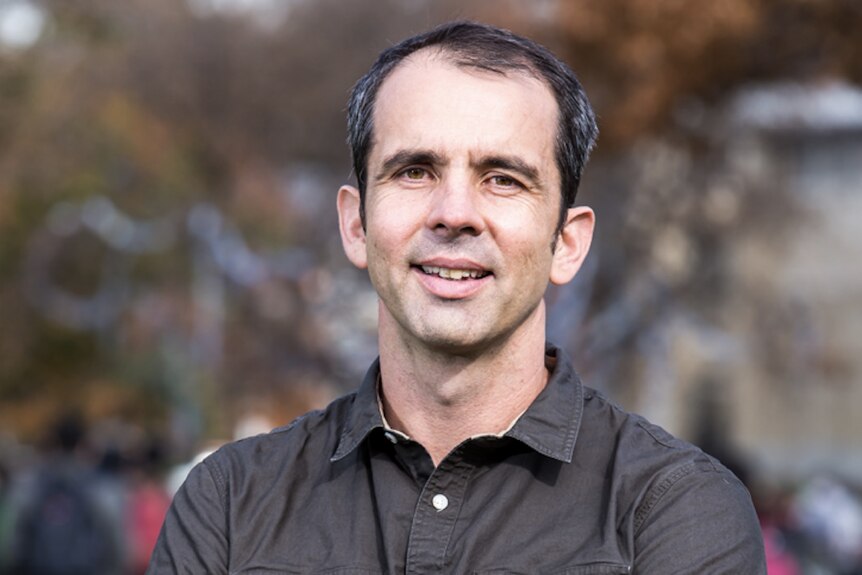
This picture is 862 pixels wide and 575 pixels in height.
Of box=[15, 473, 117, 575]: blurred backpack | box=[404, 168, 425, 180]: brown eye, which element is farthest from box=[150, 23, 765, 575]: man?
box=[15, 473, 117, 575]: blurred backpack

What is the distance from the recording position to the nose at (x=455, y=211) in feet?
10.4

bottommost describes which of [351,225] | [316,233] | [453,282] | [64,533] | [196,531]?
[64,533]

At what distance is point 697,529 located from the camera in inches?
120

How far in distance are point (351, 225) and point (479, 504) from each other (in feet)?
2.11

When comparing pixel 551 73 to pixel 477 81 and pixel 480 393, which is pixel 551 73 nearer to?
pixel 477 81

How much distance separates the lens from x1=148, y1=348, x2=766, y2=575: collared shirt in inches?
120

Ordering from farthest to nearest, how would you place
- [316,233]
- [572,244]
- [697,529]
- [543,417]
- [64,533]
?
1. [316,233]
2. [64,533]
3. [572,244]
4. [543,417]
5. [697,529]

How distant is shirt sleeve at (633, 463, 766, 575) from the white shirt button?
0.32m

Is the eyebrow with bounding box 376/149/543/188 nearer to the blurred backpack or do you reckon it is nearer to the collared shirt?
the collared shirt

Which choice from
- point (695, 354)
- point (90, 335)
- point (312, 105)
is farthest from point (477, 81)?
point (695, 354)

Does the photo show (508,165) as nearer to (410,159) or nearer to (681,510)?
(410,159)

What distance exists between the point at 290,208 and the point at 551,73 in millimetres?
27684

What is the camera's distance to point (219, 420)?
3909 centimetres

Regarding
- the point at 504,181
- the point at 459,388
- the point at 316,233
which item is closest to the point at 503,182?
the point at 504,181
